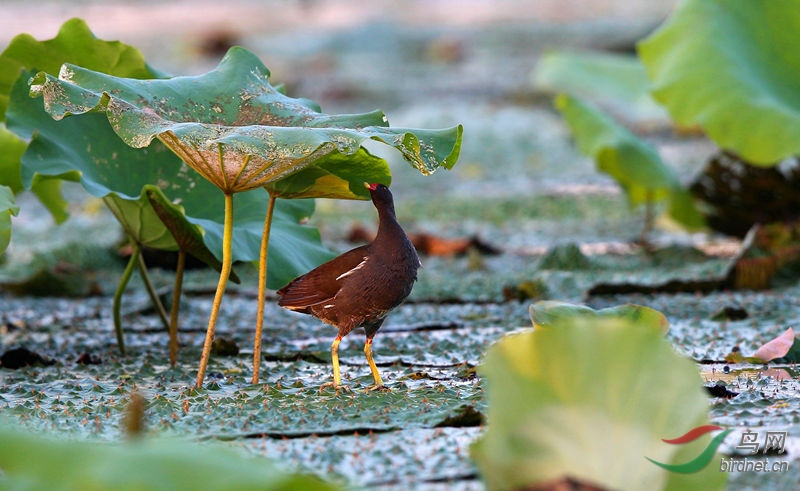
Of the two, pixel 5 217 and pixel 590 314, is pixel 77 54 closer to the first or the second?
pixel 5 217

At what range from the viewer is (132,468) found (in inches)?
38.0

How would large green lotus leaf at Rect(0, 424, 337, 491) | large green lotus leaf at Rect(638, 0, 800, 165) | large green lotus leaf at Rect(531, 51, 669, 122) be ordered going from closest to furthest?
large green lotus leaf at Rect(0, 424, 337, 491) < large green lotus leaf at Rect(638, 0, 800, 165) < large green lotus leaf at Rect(531, 51, 669, 122)

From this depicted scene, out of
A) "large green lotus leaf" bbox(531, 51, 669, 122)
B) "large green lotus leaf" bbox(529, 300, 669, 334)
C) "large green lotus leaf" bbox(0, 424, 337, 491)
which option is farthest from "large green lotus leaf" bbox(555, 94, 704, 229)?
"large green lotus leaf" bbox(0, 424, 337, 491)

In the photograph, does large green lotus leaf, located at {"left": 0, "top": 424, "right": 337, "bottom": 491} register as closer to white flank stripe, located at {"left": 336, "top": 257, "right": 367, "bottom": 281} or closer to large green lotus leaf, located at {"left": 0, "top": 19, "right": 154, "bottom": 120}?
white flank stripe, located at {"left": 336, "top": 257, "right": 367, "bottom": 281}

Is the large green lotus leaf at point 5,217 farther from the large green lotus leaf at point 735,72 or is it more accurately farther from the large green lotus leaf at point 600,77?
the large green lotus leaf at point 600,77

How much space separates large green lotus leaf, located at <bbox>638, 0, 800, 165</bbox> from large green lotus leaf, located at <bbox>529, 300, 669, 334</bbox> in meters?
1.27

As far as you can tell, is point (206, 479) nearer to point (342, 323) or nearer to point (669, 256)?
point (342, 323)

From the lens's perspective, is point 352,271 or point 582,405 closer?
point 582,405

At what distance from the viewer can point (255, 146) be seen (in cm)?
164

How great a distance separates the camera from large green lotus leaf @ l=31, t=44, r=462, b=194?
1.66 m

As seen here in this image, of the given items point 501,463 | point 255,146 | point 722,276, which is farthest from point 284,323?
point 501,463

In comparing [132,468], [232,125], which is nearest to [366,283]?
[232,125]

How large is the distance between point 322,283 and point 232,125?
1.08 ft

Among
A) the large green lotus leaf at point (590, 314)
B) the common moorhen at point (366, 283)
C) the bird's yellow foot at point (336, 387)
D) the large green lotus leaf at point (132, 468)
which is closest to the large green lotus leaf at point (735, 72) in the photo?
the large green lotus leaf at point (590, 314)
